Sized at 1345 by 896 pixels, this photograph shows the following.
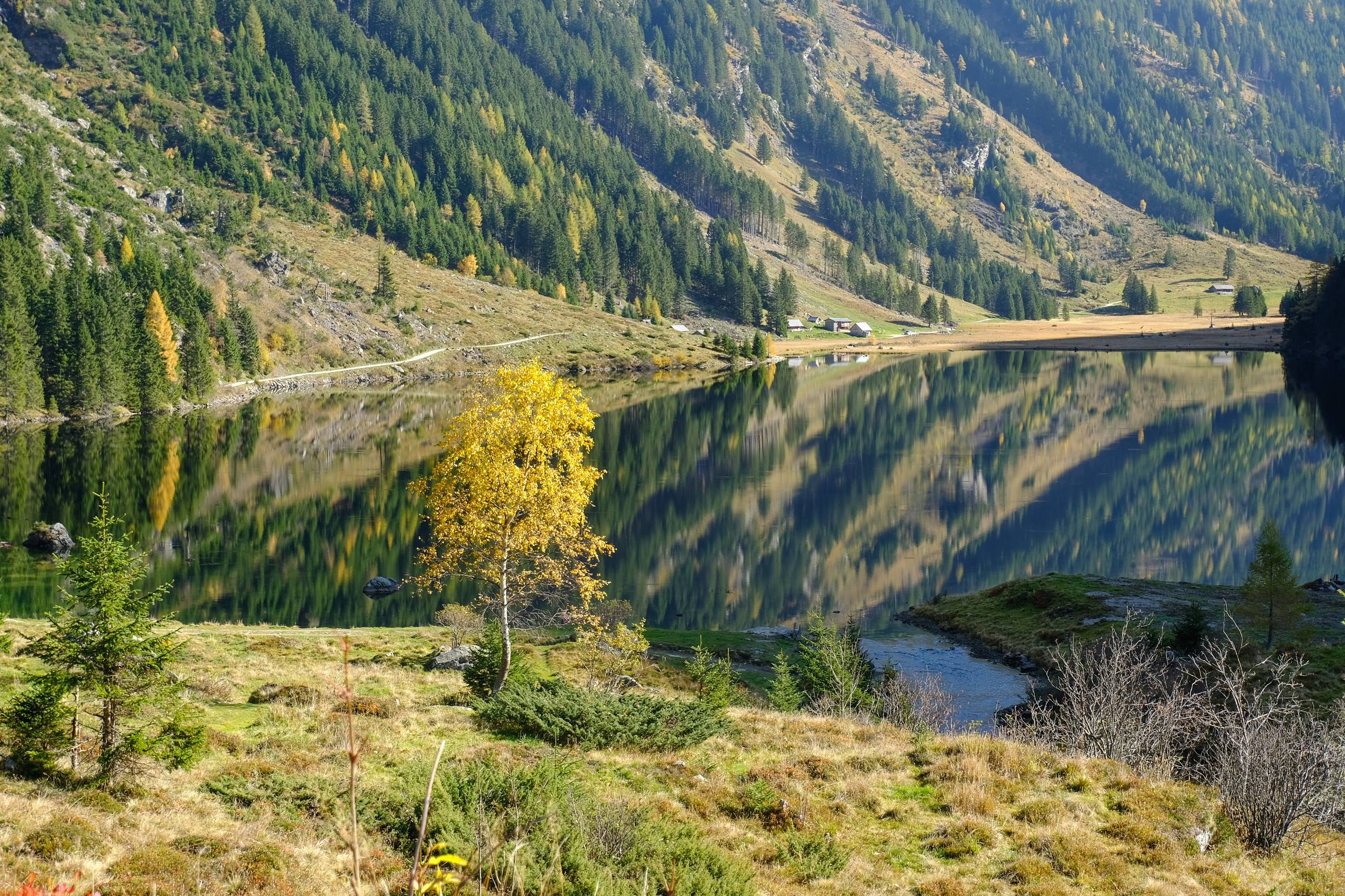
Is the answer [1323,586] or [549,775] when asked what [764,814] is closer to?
[549,775]

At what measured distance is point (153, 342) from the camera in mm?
129625

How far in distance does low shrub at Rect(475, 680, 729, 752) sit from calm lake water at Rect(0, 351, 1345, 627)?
33.0 meters

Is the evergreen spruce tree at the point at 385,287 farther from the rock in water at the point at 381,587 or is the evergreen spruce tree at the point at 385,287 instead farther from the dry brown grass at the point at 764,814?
the dry brown grass at the point at 764,814

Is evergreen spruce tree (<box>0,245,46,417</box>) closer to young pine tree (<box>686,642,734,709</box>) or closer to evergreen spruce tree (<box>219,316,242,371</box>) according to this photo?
evergreen spruce tree (<box>219,316,242,371</box>)

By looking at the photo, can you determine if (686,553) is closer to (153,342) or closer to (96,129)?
(153,342)

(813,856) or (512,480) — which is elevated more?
(512,480)

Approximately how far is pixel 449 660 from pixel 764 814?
70.6 feet

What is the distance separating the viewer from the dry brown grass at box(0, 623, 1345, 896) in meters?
15.0

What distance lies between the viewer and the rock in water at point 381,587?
204 feet

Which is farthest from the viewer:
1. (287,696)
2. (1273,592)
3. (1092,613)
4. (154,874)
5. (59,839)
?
(1092,613)

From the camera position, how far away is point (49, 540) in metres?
65.7

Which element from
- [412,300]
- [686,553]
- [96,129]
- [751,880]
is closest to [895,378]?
[412,300]

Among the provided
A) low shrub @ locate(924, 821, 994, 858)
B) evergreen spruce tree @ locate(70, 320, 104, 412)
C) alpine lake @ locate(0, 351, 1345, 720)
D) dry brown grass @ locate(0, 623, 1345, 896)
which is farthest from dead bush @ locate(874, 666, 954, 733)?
evergreen spruce tree @ locate(70, 320, 104, 412)

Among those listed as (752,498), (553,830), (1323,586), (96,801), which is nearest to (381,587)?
(752,498)
